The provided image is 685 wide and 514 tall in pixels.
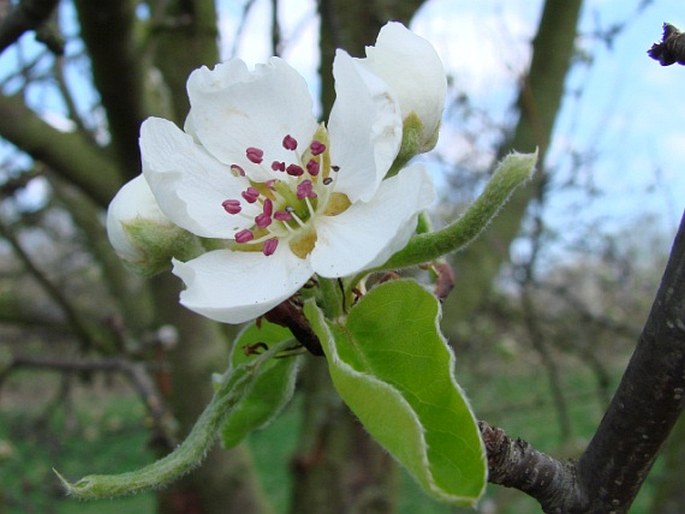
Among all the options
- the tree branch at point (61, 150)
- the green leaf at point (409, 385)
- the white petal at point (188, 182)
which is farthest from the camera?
the tree branch at point (61, 150)

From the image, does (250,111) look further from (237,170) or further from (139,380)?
(139,380)

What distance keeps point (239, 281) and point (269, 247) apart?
73 mm

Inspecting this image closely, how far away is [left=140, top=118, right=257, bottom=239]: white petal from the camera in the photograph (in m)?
0.93

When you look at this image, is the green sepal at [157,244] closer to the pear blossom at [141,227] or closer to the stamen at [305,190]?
the pear blossom at [141,227]

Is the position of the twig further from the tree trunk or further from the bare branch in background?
the bare branch in background

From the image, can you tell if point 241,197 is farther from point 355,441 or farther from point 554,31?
point 554,31

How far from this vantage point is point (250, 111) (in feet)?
3.49

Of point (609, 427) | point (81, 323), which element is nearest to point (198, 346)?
point (81, 323)

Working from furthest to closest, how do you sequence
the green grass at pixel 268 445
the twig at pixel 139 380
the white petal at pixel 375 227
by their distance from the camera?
the green grass at pixel 268 445 → the twig at pixel 139 380 → the white petal at pixel 375 227

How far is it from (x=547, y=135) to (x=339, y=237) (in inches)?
110

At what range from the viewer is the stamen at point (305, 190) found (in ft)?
3.47

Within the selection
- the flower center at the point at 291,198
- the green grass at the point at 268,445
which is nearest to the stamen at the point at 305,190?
the flower center at the point at 291,198

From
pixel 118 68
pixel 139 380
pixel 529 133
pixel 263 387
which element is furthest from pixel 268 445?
pixel 263 387

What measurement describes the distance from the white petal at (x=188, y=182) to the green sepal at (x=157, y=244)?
3 cm
